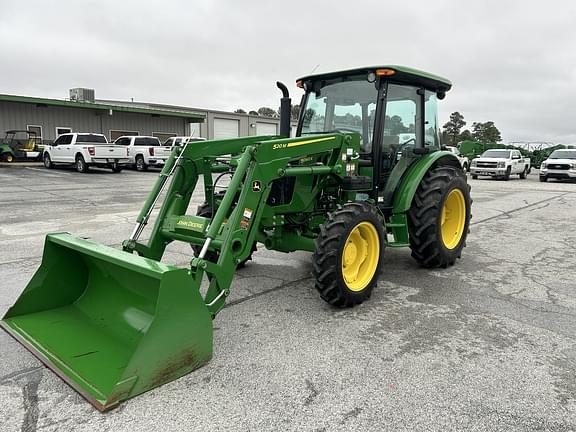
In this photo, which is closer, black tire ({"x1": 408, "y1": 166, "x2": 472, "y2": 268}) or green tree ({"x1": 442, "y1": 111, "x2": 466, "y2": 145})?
black tire ({"x1": 408, "y1": 166, "x2": 472, "y2": 268})

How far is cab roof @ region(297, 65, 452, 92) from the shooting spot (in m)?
5.03

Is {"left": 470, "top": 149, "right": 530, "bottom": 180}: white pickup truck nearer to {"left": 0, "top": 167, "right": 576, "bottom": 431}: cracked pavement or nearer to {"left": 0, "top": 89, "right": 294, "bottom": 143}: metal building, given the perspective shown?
{"left": 0, "top": 89, "right": 294, "bottom": 143}: metal building

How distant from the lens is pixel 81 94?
29984 mm

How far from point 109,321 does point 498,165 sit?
2410cm

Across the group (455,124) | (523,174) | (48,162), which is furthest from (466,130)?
(48,162)

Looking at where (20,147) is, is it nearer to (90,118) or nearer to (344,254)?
(90,118)

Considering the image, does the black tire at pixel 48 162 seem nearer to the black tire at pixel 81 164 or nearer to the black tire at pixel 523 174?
the black tire at pixel 81 164

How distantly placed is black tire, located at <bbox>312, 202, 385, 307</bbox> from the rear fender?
759 mm

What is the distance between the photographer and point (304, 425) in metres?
2.64

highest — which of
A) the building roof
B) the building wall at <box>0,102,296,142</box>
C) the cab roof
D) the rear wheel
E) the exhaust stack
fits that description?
the building roof

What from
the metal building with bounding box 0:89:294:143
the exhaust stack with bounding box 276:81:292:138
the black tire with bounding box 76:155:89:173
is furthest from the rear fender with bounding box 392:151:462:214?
the black tire with bounding box 76:155:89:173

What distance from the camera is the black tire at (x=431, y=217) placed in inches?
211

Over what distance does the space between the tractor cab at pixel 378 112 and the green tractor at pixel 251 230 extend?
15mm

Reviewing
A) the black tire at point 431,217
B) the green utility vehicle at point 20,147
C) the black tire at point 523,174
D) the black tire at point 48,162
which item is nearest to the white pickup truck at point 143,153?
the black tire at point 48,162
